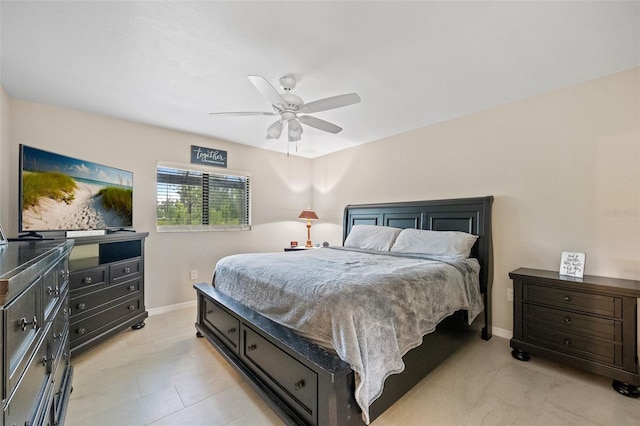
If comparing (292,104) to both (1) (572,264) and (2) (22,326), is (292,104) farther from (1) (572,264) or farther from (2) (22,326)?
(1) (572,264)

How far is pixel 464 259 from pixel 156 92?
3.37m

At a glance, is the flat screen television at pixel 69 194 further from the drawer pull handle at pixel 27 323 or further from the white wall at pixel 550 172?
the white wall at pixel 550 172

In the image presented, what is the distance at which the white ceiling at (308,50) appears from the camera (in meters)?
1.57

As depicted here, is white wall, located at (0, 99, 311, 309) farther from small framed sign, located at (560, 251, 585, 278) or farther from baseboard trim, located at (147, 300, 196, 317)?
small framed sign, located at (560, 251, 585, 278)

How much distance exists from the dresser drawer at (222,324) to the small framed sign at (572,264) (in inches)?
110

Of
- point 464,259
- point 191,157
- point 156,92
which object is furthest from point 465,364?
point 191,157

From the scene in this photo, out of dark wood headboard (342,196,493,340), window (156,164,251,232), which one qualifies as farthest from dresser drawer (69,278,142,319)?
dark wood headboard (342,196,493,340)

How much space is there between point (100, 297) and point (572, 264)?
4176 millimetres

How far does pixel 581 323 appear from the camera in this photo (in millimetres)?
2043

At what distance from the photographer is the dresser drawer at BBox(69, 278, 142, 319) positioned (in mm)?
2242

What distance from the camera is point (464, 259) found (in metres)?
2.64

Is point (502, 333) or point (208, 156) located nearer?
point (502, 333)

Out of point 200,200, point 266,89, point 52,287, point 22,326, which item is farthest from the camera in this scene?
point 200,200

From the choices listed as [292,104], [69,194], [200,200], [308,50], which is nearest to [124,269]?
[69,194]
